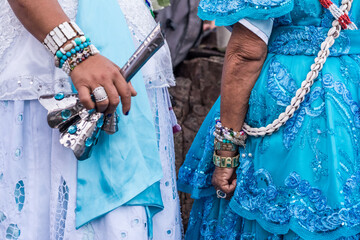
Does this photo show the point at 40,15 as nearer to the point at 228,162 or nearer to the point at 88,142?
the point at 88,142

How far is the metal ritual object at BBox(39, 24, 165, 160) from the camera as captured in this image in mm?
1178

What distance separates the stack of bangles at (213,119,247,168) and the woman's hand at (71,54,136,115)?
0.51m

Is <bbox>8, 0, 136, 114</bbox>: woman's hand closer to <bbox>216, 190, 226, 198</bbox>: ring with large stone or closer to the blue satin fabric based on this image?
the blue satin fabric

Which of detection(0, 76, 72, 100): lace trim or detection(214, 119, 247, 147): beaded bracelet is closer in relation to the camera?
detection(0, 76, 72, 100): lace trim

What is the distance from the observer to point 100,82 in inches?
45.0

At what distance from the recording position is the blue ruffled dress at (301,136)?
1387mm

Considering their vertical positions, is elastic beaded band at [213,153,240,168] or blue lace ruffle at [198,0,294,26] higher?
blue lace ruffle at [198,0,294,26]

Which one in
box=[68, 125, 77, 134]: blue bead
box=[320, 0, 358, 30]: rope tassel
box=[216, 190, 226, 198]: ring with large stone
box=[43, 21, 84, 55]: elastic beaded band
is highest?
box=[43, 21, 84, 55]: elastic beaded band

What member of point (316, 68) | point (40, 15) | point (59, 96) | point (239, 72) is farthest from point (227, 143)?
point (40, 15)

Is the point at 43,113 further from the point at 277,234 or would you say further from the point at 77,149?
the point at 277,234

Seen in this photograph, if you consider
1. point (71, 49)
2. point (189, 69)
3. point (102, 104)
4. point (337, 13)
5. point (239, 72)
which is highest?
point (71, 49)

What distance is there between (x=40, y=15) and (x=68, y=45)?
0.10 metres

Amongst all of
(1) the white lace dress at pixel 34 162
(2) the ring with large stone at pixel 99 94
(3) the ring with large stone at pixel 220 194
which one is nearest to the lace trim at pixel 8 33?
(1) the white lace dress at pixel 34 162

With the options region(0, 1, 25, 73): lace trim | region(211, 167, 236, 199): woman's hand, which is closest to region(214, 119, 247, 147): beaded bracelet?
region(211, 167, 236, 199): woman's hand
